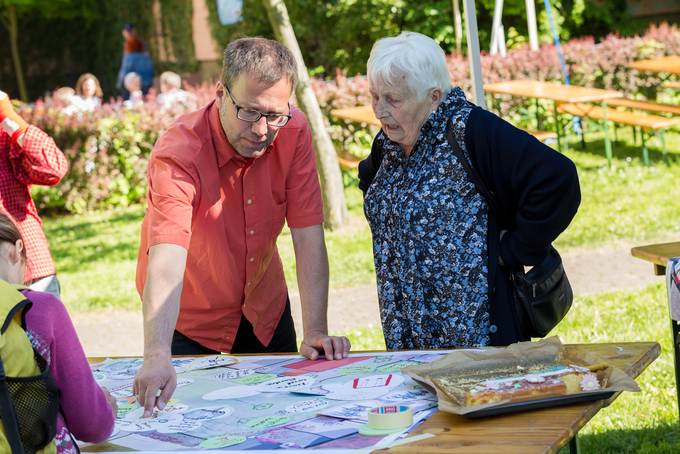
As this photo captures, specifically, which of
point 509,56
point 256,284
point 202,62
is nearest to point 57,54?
point 202,62

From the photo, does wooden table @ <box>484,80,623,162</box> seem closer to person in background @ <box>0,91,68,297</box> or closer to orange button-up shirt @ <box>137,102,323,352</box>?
person in background @ <box>0,91,68,297</box>

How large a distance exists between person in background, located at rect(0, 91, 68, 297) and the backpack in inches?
84.8

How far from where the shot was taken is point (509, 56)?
13.9m

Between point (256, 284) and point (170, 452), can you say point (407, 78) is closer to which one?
point (256, 284)

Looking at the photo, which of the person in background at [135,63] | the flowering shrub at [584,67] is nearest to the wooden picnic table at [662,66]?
the flowering shrub at [584,67]

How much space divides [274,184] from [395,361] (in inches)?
27.7

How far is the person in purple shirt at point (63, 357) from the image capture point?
6.79 feet

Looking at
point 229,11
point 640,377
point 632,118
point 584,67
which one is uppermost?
point 229,11

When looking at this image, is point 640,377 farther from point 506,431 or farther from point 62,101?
point 62,101

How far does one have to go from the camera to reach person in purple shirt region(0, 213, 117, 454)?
207cm

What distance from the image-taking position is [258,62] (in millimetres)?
2816

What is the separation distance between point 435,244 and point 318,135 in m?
6.22

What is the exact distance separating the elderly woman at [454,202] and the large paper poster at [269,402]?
0.23 m

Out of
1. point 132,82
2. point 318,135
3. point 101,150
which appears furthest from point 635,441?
point 132,82
